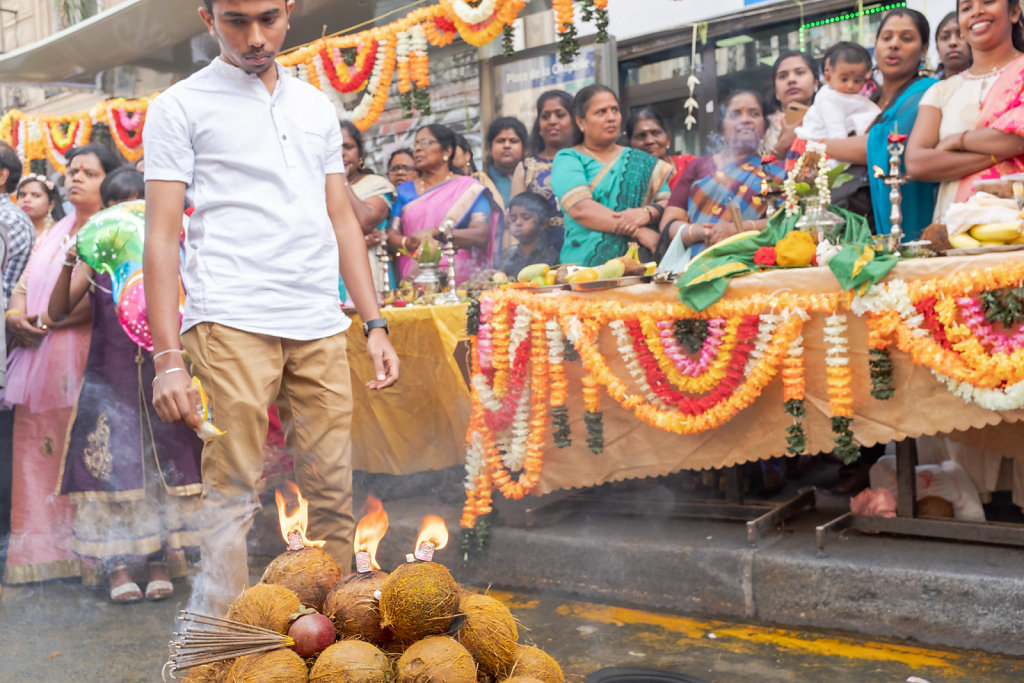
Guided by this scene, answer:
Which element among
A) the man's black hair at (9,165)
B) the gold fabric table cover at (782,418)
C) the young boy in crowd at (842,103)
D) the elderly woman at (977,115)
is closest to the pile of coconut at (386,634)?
the gold fabric table cover at (782,418)

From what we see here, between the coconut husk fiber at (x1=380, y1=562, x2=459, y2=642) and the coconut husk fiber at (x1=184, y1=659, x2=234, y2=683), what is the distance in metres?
0.33

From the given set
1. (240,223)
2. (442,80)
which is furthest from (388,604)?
(442,80)

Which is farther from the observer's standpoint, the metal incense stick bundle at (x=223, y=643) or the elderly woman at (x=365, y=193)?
the elderly woman at (x=365, y=193)

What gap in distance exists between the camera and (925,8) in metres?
5.30

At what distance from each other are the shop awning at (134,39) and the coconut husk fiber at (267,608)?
6.29 meters

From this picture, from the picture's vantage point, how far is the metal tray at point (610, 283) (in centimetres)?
351

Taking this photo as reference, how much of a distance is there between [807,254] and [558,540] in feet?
4.85

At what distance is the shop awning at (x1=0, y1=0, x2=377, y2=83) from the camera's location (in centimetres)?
753

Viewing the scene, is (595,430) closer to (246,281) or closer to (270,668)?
(246,281)

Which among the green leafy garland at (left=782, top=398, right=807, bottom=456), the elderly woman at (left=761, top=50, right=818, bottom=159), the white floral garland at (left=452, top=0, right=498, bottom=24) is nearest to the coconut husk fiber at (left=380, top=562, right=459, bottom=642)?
the green leafy garland at (left=782, top=398, right=807, bottom=456)

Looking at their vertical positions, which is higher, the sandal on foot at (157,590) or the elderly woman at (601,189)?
the elderly woman at (601,189)

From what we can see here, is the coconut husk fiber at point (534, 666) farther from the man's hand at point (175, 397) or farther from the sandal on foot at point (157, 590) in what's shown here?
the sandal on foot at point (157, 590)

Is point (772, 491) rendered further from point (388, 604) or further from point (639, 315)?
point (388, 604)

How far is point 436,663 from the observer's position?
1.64 metres
